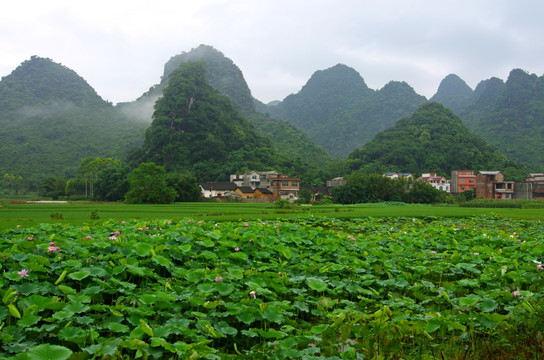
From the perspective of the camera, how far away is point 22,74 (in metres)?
95.9

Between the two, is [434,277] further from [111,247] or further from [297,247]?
[111,247]

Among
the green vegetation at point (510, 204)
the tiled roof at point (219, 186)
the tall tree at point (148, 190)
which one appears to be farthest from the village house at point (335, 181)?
the tall tree at point (148, 190)

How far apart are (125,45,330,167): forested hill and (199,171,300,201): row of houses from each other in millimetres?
11724

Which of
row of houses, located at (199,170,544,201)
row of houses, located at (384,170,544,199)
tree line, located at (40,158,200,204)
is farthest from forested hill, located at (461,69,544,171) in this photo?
tree line, located at (40,158,200,204)

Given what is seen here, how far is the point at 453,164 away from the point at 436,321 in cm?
6236

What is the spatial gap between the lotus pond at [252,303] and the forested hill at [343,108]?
323 feet

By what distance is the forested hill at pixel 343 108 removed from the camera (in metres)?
109

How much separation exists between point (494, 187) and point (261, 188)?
27.9 metres

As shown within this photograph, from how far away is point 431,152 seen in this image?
6138 centimetres

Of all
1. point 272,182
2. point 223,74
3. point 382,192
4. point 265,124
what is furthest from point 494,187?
point 223,74

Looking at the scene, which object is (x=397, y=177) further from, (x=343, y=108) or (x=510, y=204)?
(x=343, y=108)

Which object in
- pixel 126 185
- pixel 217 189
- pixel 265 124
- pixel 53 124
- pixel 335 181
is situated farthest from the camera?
pixel 265 124

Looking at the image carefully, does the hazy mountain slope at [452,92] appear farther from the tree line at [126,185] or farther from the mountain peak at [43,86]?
the tree line at [126,185]

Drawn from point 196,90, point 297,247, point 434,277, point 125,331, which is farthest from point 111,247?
point 196,90
